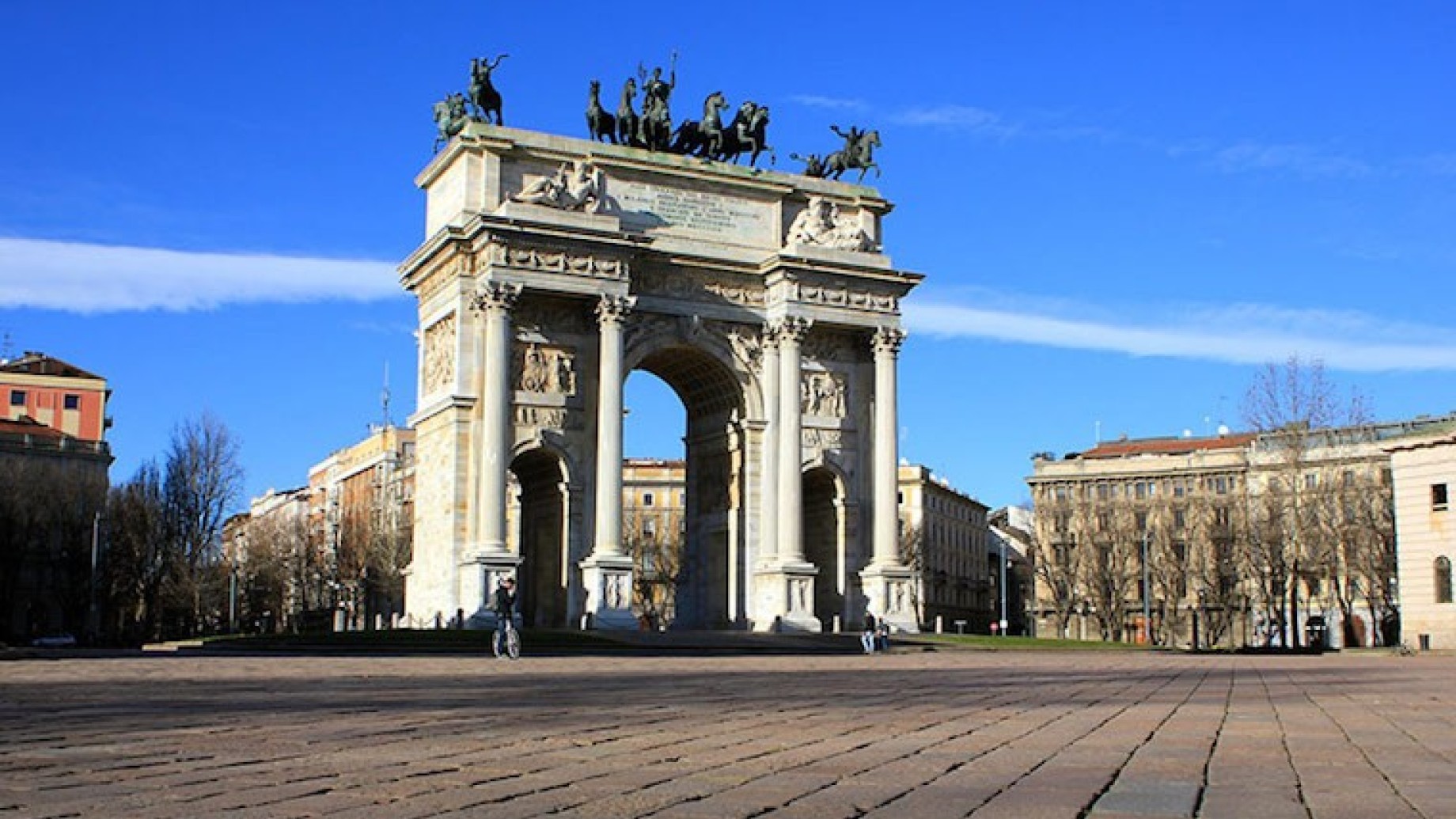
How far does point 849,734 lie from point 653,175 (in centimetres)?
4484

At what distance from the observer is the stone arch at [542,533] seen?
54031mm

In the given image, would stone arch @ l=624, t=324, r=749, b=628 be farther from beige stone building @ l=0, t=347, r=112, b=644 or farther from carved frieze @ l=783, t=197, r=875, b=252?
beige stone building @ l=0, t=347, r=112, b=644

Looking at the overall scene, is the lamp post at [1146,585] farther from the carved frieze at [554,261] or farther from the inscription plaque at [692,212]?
the carved frieze at [554,261]

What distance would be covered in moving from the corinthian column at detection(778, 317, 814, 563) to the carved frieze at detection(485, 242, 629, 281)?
6.36 metres

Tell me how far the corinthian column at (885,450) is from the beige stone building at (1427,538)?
1759 centimetres

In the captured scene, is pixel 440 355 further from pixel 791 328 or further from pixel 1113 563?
pixel 1113 563

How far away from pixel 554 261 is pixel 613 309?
237cm

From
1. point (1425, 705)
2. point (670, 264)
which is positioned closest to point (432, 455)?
point (670, 264)

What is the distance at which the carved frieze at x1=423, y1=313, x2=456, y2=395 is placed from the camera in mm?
53500

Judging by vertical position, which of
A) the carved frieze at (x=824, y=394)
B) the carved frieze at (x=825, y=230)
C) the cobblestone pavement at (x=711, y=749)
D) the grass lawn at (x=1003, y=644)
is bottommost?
the grass lawn at (x=1003, y=644)

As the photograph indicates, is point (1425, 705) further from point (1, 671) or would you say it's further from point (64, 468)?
point (64, 468)

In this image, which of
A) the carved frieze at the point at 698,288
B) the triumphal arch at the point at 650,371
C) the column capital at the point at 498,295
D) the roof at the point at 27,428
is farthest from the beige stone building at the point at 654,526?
the column capital at the point at 498,295

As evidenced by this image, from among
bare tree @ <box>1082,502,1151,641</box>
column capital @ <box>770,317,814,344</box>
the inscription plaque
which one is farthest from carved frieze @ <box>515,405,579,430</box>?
bare tree @ <box>1082,502,1151,641</box>

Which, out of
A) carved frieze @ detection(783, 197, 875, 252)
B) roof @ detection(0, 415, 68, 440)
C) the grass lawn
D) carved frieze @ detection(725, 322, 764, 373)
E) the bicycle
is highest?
carved frieze @ detection(783, 197, 875, 252)
